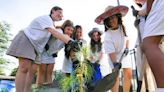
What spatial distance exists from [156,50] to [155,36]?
79 millimetres

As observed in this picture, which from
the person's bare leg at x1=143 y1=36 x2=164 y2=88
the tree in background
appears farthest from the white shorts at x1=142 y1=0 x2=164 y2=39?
the tree in background

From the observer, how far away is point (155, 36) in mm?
1469

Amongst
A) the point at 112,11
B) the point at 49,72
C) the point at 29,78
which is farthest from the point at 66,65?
the point at 112,11

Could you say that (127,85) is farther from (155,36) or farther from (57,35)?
(155,36)

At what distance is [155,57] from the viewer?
141 centimetres

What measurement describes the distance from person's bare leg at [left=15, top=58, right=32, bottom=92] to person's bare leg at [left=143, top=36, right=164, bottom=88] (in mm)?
1701

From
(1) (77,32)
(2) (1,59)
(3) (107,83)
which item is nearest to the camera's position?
(3) (107,83)

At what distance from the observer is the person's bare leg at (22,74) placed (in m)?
2.85

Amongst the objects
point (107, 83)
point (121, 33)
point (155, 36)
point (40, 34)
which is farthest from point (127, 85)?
point (155, 36)

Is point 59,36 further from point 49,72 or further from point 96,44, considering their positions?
point 96,44

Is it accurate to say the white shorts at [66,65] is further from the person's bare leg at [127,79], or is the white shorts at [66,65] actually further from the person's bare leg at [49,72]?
the person's bare leg at [127,79]

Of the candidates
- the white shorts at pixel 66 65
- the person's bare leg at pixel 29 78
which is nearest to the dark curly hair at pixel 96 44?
the white shorts at pixel 66 65

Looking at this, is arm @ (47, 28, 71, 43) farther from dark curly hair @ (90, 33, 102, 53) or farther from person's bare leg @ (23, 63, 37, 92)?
dark curly hair @ (90, 33, 102, 53)

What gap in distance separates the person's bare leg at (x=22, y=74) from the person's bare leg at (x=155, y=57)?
1.70 meters
